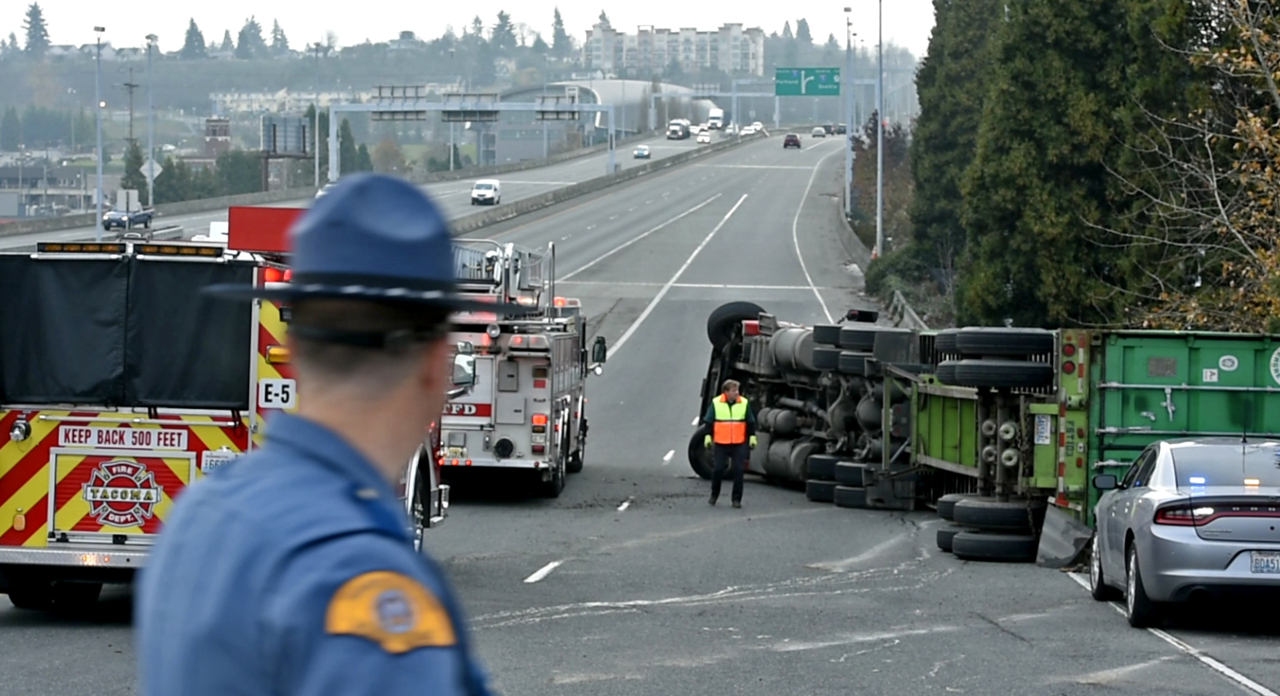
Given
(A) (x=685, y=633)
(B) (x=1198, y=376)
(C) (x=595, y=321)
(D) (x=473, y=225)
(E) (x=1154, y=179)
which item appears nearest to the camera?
(A) (x=685, y=633)

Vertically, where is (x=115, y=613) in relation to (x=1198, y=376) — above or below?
below

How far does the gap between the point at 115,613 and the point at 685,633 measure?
466cm

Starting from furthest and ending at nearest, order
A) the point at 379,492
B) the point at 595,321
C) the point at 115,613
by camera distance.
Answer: the point at 595,321, the point at 115,613, the point at 379,492

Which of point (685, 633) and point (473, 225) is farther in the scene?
point (473, 225)

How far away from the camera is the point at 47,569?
12828mm

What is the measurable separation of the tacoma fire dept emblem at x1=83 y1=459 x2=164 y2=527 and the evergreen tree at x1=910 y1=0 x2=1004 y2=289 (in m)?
39.5

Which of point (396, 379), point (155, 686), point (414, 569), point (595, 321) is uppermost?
point (396, 379)

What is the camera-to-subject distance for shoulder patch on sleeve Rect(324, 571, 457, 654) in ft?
6.77

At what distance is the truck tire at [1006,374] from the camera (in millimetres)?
18453

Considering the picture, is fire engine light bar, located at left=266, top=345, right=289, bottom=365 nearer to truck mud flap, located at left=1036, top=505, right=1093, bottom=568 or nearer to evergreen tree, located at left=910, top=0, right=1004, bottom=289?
truck mud flap, located at left=1036, top=505, right=1093, bottom=568

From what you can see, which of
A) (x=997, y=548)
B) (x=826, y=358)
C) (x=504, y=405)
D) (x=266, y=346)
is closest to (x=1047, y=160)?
(x=826, y=358)

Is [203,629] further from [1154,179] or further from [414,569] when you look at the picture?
[1154,179]

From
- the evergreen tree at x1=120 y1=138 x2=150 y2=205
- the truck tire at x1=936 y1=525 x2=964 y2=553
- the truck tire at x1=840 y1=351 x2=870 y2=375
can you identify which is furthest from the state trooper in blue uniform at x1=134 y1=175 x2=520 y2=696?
the evergreen tree at x1=120 y1=138 x2=150 y2=205

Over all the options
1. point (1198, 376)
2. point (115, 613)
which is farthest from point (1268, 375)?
point (115, 613)
